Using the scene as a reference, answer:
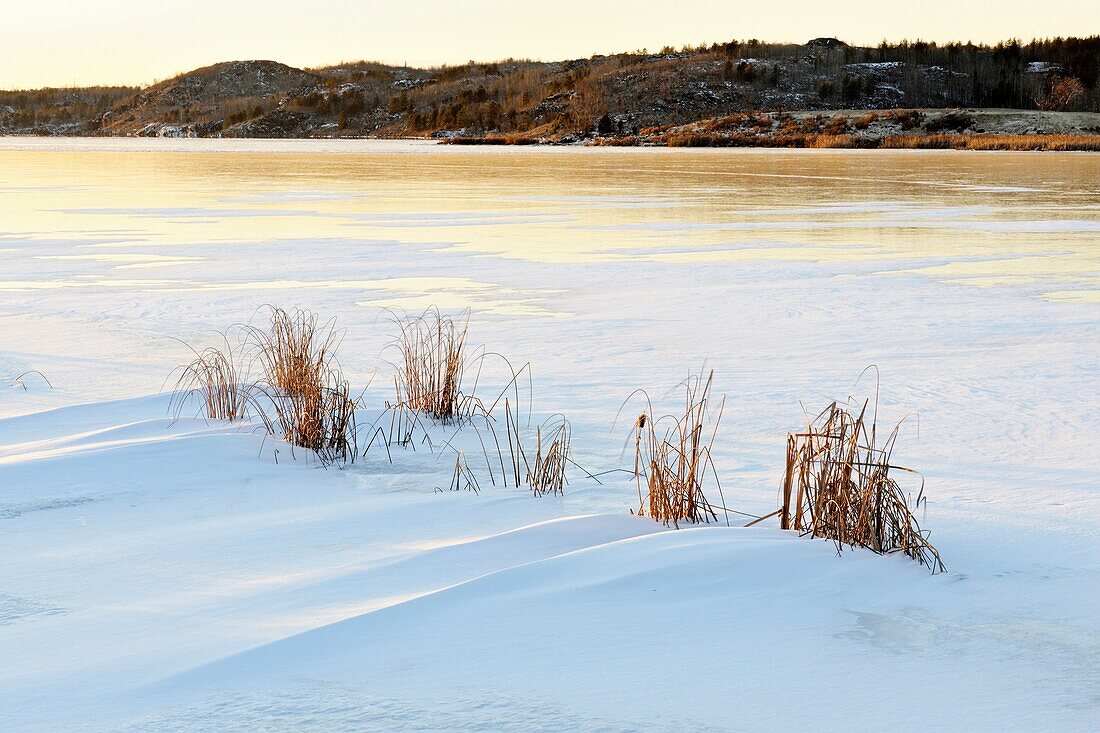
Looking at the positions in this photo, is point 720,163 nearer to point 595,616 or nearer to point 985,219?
point 985,219

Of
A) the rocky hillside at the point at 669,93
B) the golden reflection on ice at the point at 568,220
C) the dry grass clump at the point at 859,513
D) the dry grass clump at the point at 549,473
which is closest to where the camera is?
the dry grass clump at the point at 859,513

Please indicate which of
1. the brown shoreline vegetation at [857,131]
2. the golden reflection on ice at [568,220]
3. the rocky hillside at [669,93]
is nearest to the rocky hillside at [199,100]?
the rocky hillside at [669,93]

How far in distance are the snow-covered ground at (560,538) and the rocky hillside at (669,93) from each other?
71.9m

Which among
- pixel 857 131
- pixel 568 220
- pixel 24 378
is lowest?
pixel 24 378

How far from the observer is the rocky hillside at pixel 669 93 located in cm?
10512

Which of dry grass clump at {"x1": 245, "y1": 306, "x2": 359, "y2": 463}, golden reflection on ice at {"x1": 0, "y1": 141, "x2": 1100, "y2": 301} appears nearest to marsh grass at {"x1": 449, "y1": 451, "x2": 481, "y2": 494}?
dry grass clump at {"x1": 245, "y1": 306, "x2": 359, "y2": 463}

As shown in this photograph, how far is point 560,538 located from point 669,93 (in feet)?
361

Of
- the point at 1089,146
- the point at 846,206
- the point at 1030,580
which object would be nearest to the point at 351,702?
the point at 1030,580

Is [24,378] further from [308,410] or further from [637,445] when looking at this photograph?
[637,445]

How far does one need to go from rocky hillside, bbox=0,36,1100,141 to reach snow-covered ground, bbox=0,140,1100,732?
71889 millimetres

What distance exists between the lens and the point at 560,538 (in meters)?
3.59

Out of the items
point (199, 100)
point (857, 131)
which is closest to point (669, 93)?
point (857, 131)

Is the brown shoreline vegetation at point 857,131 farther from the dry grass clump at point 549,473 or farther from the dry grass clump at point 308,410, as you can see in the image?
the dry grass clump at point 549,473

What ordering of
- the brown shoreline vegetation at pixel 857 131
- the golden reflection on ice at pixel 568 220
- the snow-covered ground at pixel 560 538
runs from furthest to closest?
the brown shoreline vegetation at pixel 857 131
the golden reflection on ice at pixel 568 220
the snow-covered ground at pixel 560 538
